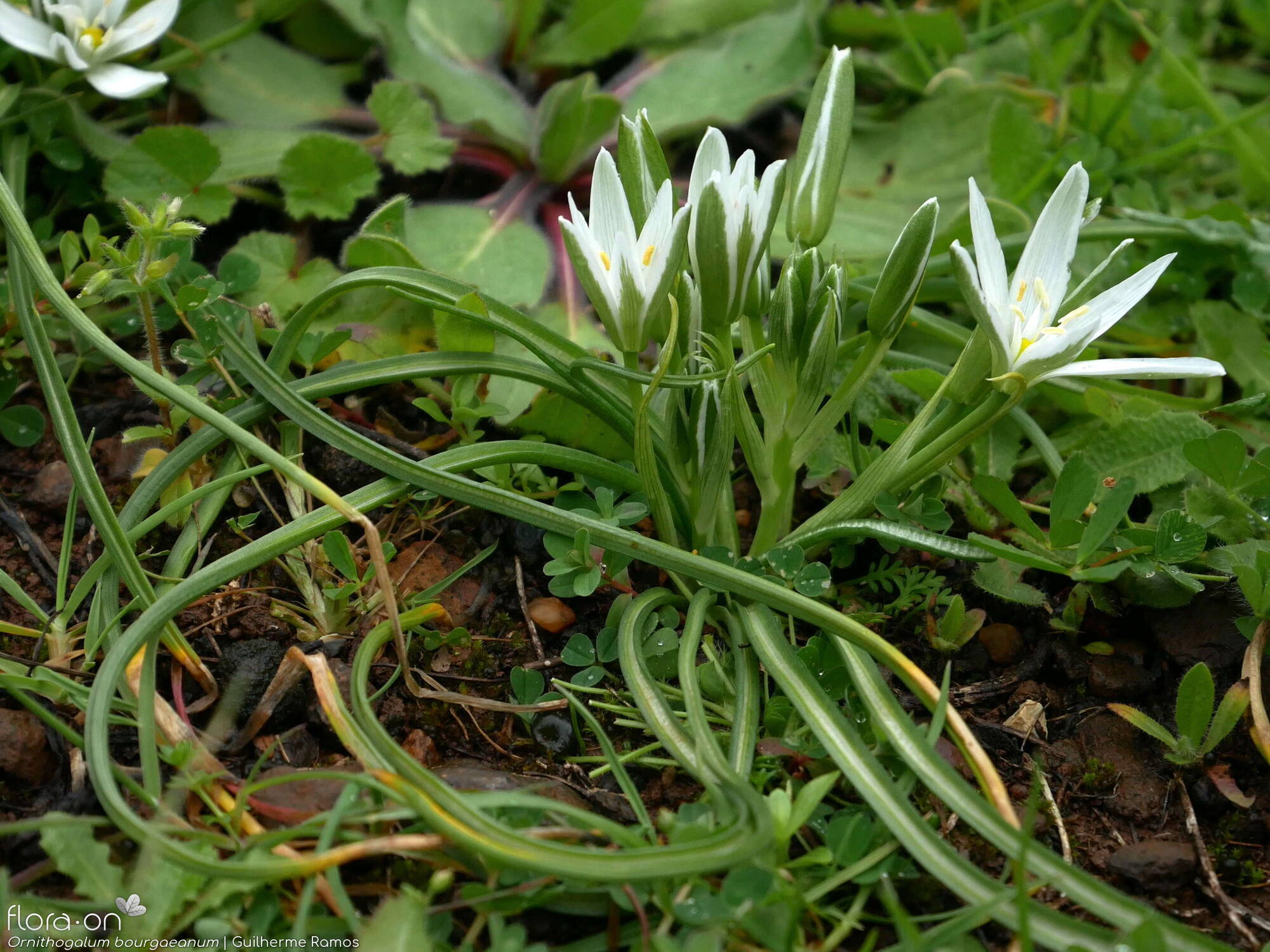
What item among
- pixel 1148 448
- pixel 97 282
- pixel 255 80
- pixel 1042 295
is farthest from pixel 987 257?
pixel 255 80

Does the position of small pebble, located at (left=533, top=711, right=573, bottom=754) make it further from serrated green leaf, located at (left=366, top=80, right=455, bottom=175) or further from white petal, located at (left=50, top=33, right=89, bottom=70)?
white petal, located at (left=50, top=33, right=89, bottom=70)

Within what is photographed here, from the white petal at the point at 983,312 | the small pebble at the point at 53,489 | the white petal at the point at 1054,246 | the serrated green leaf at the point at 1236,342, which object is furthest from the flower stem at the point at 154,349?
the serrated green leaf at the point at 1236,342

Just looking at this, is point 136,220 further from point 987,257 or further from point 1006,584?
point 1006,584

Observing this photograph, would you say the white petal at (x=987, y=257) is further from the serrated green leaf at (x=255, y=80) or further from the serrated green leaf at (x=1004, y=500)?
the serrated green leaf at (x=255, y=80)

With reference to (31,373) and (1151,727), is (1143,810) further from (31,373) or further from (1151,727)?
(31,373)

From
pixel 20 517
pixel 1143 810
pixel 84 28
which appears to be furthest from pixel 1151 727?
pixel 84 28
